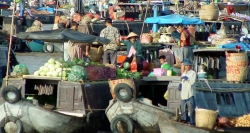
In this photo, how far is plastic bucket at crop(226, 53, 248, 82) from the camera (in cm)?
1948

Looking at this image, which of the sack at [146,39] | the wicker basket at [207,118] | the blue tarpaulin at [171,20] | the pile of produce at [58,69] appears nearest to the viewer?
the wicker basket at [207,118]

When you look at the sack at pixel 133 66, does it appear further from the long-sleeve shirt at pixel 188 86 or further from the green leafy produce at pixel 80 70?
the long-sleeve shirt at pixel 188 86

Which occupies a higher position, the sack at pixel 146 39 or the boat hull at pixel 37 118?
the sack at pixel 146 39

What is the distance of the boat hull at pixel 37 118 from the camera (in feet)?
59.5

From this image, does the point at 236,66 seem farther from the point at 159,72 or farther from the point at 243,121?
the point at 243,121

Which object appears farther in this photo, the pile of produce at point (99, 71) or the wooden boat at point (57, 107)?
the pile of produce at point (99, 71)

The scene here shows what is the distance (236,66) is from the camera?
19531 millimetres

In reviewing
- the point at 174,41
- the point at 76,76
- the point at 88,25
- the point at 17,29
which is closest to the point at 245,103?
the point at 76,76

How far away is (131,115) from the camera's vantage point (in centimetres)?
1852

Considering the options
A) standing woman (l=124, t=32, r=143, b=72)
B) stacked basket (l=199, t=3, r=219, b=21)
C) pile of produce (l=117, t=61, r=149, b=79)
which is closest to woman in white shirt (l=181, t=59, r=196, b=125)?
pile of produce (l=117, t=61, r=149, b=79)

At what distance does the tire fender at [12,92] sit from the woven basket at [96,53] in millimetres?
5617

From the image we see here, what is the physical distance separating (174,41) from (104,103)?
726 cm

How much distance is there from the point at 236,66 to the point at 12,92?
5.21 meters

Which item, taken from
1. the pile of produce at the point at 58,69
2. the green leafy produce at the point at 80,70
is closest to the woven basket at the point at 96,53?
the pile of produce at the point at 58,69
